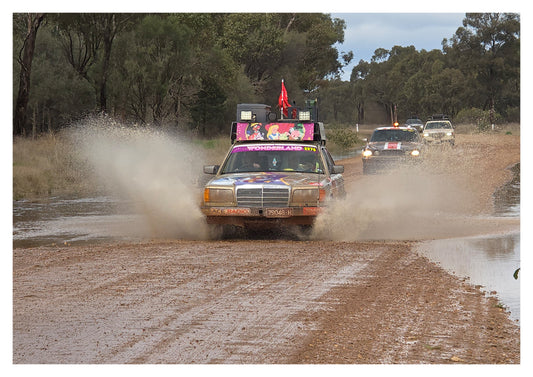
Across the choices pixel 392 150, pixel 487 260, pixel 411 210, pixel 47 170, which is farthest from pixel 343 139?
pixel 487 260

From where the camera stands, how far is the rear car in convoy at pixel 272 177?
13188 mm

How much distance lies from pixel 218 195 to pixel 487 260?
4132 mm

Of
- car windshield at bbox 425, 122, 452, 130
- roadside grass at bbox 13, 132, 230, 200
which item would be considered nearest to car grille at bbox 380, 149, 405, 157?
roadside grass at bbox 13, 132, 230, 200

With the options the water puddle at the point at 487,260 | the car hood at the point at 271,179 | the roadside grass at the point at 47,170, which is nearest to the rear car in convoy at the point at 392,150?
the roadside grass at the point at 47,170

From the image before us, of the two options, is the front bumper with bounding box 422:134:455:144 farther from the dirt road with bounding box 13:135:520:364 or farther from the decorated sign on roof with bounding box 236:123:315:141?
the dirt road with bounding box 13:135:520:364

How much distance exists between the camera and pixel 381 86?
11631 centimetres

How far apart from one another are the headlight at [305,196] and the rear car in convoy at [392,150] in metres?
14.8

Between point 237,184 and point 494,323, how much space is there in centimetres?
636

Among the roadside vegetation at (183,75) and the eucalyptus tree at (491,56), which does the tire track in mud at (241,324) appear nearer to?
the roadside vegetation at (183,75)

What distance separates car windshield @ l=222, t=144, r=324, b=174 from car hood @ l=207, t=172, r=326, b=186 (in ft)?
1.08

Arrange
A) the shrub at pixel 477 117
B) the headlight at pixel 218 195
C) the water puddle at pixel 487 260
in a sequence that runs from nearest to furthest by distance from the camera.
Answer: the water puddle at pixel 487 260 → the headlight at pixel 218 195 → the shrub at pixel 477 117

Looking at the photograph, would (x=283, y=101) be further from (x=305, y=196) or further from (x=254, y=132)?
(x=305, y=196)

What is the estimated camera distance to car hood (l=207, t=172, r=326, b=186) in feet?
43.8

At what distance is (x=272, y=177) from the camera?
13.6m
